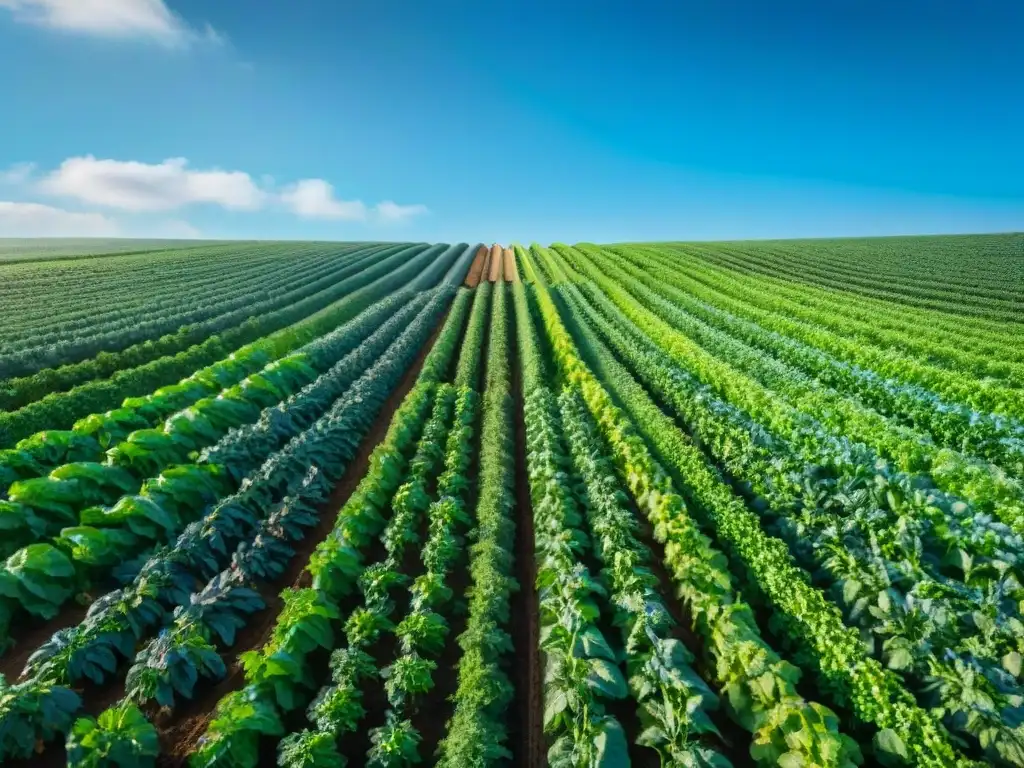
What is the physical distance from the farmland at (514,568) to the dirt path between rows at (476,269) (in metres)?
30.2

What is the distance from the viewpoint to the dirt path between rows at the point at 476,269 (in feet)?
154

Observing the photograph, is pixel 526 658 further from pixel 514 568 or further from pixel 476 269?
pixel 476 269

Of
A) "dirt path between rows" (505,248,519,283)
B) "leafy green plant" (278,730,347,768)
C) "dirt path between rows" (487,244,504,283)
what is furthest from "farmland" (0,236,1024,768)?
"dirt path between rows" (487,244,504,283)

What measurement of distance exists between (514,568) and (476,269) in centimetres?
4899

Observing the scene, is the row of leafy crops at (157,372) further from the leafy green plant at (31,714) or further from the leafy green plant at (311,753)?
the leafy green plant at (311,753)

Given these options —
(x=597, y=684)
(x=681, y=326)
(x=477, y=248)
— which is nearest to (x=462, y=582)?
(x=597, y=684)

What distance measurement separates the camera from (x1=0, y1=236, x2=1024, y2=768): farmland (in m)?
5.53

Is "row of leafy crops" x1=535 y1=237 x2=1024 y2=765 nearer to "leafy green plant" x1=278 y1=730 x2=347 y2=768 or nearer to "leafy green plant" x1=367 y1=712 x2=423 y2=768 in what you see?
"leafy green plant" x1=367 y1=712 x2=423 y2=768

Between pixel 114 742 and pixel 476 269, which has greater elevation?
pixel 114 742

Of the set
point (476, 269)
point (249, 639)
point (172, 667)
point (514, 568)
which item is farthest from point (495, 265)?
point (172, 667)

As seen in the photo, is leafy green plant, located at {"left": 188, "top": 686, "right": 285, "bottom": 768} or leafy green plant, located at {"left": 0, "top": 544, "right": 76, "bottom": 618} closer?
leafy green plant, located at {"left": 188, "top": 686, "right": 285, "bottom": 768}

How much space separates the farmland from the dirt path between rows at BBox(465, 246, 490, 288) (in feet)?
99.2

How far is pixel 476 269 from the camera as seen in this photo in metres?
55.3

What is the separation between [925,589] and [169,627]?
9724 mm
